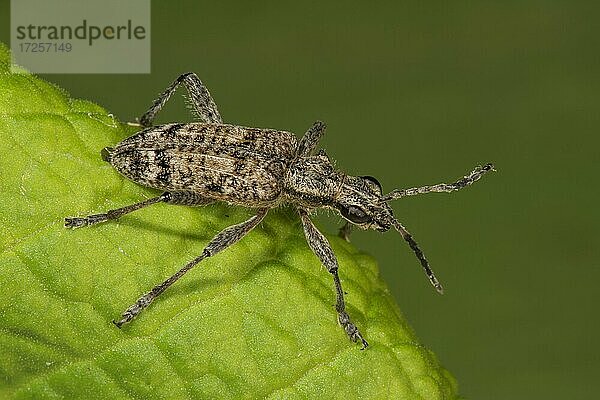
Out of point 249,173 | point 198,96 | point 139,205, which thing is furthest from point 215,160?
point 139,205

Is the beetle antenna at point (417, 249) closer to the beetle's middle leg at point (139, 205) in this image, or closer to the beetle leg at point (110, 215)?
the beetle's middle leg at point (139, 205)

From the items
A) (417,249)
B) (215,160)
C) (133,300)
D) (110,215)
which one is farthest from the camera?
(417,249)

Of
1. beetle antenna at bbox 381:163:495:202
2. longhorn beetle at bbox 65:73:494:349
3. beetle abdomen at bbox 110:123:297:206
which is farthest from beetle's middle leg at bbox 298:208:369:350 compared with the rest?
beetle antenna at bbox 381:163:495:202

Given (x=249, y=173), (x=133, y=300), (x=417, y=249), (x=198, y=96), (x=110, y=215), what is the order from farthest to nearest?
(x=198, y=96)
(x=417, y=249)
(x=249, y=173)
(x=110, y=215)
(x=133, y=300)

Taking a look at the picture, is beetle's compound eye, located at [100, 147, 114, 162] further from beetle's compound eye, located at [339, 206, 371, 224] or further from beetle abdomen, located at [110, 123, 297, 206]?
beetle's compound eye, located at [339, 206, 371, 224]

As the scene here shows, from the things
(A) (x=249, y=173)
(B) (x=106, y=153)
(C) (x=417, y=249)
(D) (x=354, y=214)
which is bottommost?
(C) (x=417, y=249)

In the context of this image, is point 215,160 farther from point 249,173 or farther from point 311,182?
point 311,182

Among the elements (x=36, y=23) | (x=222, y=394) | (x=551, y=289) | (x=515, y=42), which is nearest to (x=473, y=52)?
(x=515, y=42)

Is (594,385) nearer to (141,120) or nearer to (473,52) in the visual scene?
(473,52)
